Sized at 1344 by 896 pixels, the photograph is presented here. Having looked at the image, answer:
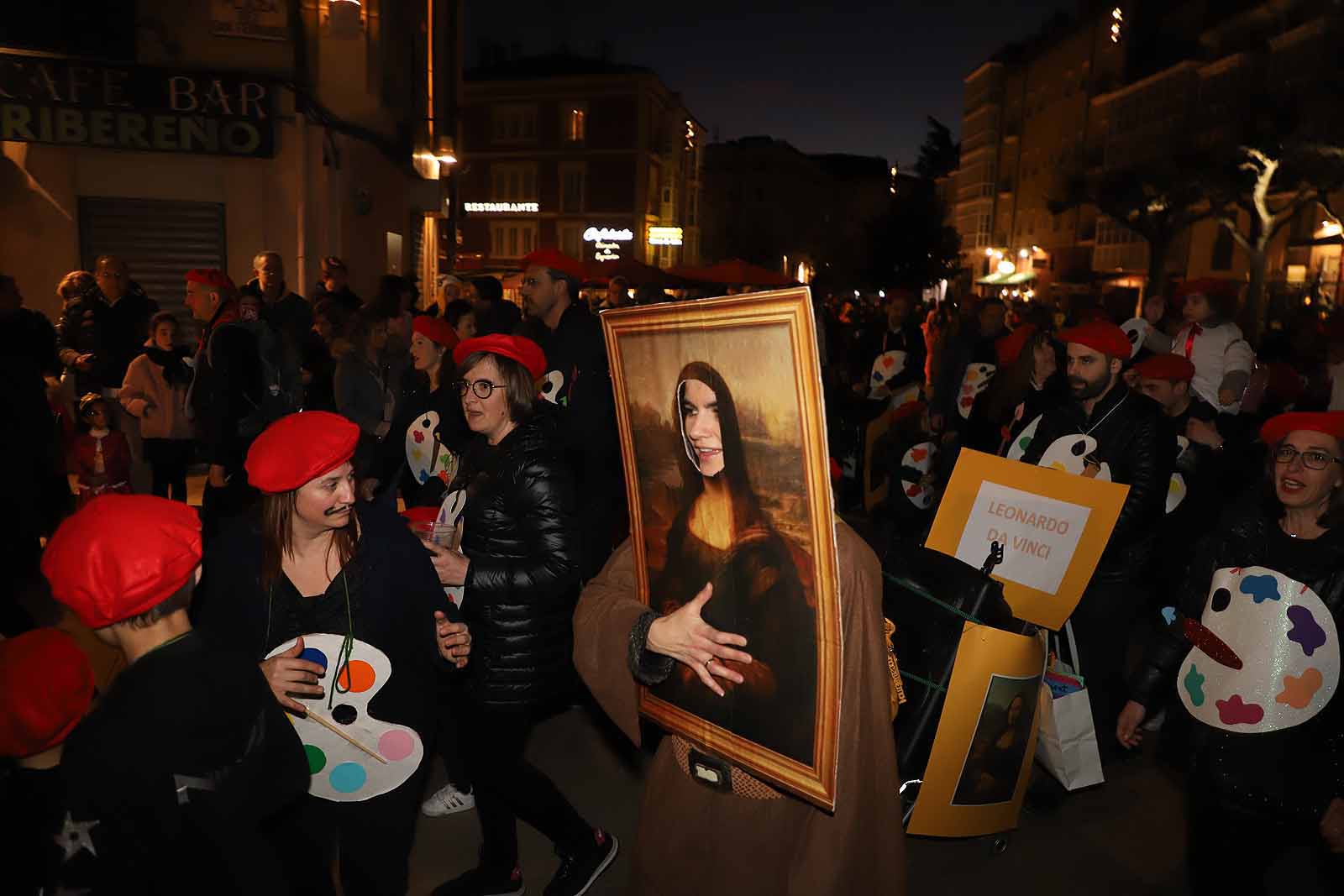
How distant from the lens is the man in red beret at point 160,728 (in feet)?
5.76

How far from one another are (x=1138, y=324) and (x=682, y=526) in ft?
18.9

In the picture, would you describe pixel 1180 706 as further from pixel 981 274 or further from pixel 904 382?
pixel 981 274

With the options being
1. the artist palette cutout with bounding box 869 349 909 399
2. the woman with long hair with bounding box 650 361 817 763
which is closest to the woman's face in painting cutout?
the woman with long hair with bounding box 650 361 817 763

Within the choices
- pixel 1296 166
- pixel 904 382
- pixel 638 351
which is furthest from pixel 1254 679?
pixel 1296 166

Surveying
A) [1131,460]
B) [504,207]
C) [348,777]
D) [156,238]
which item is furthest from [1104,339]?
[504,207]

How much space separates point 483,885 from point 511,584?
49.8 inches

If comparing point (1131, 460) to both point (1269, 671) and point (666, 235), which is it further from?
point (666, 235)

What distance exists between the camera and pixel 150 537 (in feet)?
6.33

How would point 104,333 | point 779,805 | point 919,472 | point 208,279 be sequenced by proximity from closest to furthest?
point 779,805, point 208,279, point 104,333, point 919,472

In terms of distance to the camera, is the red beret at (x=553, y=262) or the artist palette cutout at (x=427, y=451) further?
the red beret at (x=553, y=262)

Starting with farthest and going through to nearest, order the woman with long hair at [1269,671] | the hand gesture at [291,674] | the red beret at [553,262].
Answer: the red beret at [553,262]
the woman with long hair at [1269,671]
the hand gesture at [291,674]

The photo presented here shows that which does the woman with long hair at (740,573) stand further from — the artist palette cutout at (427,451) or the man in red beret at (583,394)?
the man in red beret at (583,394)

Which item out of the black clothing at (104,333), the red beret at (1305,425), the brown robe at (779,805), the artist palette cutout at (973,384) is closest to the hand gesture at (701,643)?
the brown robe at (779,805)

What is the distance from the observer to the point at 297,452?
98.2 inches
